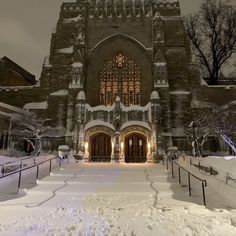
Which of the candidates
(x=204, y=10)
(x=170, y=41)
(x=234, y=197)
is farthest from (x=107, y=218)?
(x=204, y=10)

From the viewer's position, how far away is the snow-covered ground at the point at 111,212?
18.1ft

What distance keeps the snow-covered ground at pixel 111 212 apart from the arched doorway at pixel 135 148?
12548 millimetres

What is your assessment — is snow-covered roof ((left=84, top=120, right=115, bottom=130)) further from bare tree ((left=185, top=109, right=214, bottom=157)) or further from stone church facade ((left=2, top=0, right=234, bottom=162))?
bare tree ((left=185, top=109, right=214, bottom=157))

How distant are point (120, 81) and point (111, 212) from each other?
842 inches

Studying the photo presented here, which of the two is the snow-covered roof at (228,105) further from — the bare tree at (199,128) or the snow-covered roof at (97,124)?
the snow-covered roof at (97,124)

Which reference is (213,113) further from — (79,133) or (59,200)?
(59,200)

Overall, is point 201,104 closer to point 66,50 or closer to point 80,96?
point 80,96

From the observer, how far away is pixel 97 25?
29.0 metres

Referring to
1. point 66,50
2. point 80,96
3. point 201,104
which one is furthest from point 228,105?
point 66,50

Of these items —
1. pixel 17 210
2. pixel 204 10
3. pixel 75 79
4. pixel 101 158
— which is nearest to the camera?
pixel 17 210

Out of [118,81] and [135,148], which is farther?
[118,81]

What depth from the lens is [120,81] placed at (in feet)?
89.6

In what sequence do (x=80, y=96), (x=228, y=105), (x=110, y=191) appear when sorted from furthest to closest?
(x=228, y=105) < (x=80, y=96) < (x=110, y=191)

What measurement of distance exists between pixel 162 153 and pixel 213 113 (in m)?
6.17
